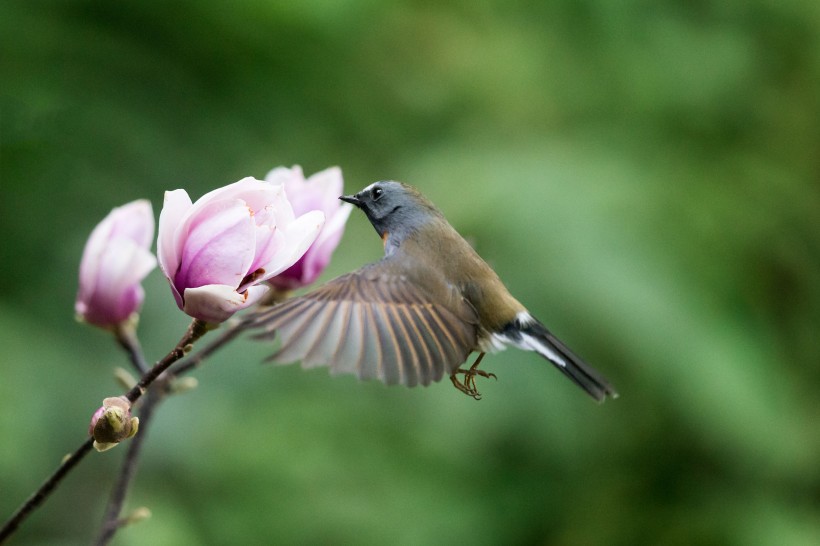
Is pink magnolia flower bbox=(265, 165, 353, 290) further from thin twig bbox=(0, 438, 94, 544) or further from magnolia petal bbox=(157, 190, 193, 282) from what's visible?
thin twig bbox=(0, 438, 94, 544)

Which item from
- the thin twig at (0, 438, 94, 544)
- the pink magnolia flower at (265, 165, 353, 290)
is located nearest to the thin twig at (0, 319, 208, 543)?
the thin twig at (0, 438, 94, 544)

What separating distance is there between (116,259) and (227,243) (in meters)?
0.33

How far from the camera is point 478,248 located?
245cm

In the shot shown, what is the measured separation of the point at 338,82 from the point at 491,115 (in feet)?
1.74

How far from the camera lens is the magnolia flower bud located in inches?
41.2

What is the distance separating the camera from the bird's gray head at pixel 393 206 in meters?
1.75

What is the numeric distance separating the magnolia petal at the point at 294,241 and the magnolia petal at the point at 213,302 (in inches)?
2.3

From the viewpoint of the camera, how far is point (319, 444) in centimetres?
278

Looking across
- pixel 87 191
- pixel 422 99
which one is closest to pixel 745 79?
pixel 422 99

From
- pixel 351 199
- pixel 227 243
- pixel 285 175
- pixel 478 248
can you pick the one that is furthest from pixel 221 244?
pixel 478 248

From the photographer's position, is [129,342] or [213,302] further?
[129,342]

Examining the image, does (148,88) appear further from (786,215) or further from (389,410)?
(786,215)

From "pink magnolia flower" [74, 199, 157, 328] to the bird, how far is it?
0.67 ft

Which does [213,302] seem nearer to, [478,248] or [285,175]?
[285,175]
